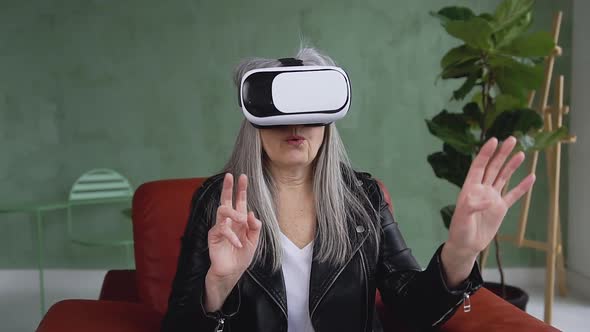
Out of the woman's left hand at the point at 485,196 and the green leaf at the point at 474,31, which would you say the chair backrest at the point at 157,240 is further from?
the green leaf at the point at 474,31

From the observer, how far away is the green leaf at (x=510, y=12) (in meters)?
2.31

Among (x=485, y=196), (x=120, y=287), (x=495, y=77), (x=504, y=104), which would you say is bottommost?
(x=120, y=287)

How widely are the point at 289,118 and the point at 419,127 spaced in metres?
2.70

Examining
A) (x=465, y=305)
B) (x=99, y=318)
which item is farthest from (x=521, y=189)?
(x=99, y=318)

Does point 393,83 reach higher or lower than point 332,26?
lower

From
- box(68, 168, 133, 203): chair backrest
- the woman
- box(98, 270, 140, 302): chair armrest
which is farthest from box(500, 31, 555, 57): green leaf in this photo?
box(68, 168, 133, 203): chair backrest

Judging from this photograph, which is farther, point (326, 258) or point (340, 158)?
point (340, 158)

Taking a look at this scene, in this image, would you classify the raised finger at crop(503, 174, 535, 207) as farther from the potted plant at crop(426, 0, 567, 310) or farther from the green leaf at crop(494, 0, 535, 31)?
the green leaf at crop(494, 0, 535, 31)

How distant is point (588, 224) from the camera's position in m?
3.58

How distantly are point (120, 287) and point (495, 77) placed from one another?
5.12ft

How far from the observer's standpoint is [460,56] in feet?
8.00

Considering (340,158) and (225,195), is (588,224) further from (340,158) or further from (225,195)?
(225,195)

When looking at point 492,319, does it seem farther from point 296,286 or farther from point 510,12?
point 510,12

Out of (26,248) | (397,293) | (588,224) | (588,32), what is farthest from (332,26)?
(397,293)
